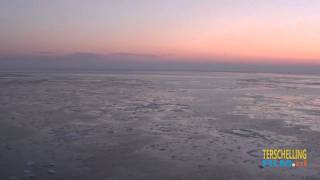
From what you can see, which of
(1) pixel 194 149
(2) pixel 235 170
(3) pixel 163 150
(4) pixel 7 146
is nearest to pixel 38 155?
(4) pixel 7 146

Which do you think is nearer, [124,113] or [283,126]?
[283,126]

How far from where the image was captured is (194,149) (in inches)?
268

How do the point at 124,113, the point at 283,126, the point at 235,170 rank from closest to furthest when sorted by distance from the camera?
the point at 235,170 < the point at 283,126 < the point at 124,113

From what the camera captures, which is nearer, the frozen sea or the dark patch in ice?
the frozen sea

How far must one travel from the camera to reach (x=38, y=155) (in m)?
6.17

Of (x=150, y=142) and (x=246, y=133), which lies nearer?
(x=150, y=142)

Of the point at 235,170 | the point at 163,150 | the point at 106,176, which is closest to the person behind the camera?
the point at 106,176

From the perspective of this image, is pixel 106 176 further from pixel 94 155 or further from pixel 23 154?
pixel 23 154

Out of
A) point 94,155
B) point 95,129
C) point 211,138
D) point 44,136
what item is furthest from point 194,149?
point 44,136

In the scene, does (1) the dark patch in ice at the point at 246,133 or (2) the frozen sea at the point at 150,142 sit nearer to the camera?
(2) the frozen sea at the point at 150,142

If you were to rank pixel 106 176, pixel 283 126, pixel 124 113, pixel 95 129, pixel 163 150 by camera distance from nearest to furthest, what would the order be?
pixel 106 176, pixel 163 150, pixel 95 129, pixel 283 126, pixel 124 113

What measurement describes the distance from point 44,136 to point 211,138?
4.04 metres

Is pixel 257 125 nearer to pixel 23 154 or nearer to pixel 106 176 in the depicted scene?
pixel 106 176

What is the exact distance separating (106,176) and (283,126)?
6.12 metres
